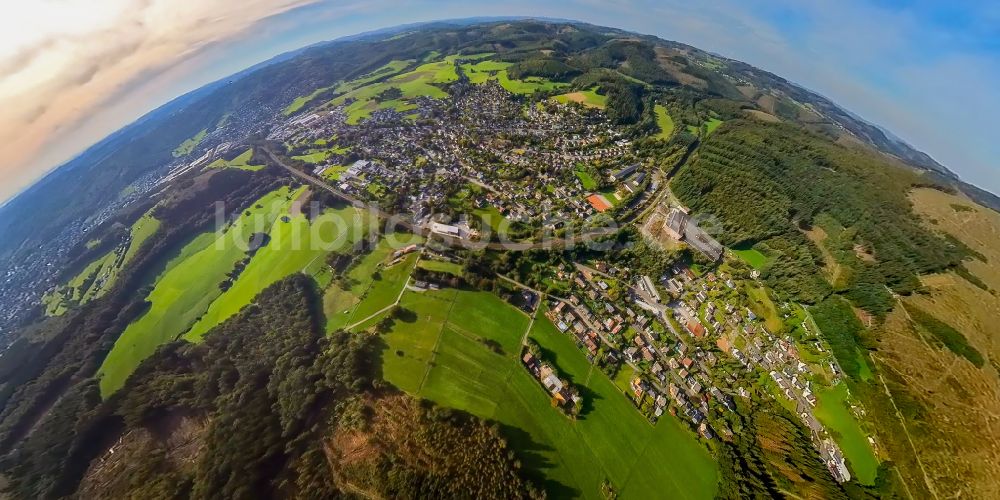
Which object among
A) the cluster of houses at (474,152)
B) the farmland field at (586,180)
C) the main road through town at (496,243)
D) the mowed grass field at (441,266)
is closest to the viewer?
the mowed grass field at (441,266)

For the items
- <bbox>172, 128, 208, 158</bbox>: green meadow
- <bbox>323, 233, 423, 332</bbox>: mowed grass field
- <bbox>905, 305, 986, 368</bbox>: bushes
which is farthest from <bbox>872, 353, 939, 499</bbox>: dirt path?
<bbox>172, 128, 208, 158</bbox>: green meadow

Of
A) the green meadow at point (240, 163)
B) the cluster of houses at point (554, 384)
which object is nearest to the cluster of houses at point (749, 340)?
the cluster of houses at point (554, 384)

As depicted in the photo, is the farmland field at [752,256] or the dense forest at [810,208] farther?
the farmland field at [752,256]

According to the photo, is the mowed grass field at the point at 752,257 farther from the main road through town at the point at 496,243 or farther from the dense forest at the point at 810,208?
the main road through town at the point at 496,243

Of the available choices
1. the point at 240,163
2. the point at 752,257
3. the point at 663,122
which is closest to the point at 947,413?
the point at 752,257

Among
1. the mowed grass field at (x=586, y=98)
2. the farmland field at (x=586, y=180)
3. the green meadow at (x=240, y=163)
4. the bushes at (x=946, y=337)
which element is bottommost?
the bushes at (x=946, y=337)

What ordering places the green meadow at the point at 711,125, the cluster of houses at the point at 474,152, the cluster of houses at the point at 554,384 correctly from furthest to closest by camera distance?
the green meadow at the point at 711,125 < the cluster of houses at the point at 474,152 < the cluster of houses at the point at 554,384

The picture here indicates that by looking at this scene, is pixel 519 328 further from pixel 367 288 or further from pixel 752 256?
pixel 752 256

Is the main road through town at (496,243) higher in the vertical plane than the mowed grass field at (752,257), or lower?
higher
